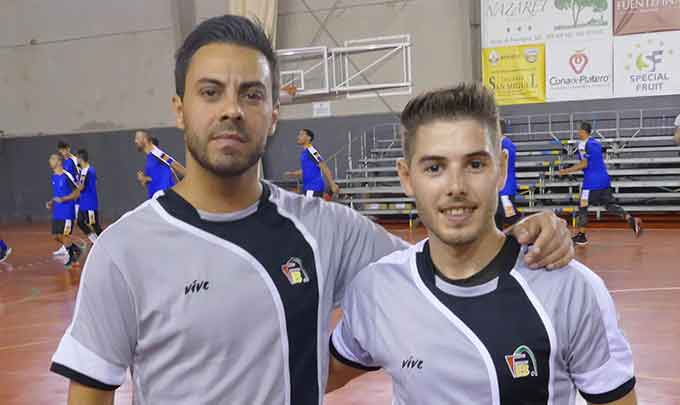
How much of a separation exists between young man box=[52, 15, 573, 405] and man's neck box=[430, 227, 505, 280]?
0.25 feet

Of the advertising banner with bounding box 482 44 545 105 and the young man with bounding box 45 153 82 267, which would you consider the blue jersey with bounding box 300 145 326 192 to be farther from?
the advertising banner with bounding box 482 44 545 105

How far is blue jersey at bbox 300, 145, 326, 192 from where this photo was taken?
1041 cm

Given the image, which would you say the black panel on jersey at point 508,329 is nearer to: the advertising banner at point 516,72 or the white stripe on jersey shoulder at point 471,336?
the white stripe on jersey shoulder at point 471,336

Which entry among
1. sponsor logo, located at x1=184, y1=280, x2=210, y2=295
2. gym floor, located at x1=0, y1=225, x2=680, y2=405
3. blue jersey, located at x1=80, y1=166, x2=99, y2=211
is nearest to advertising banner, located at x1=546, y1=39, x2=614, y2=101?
gym floor, located at x1=0, y1=225, x2=680, y2=405

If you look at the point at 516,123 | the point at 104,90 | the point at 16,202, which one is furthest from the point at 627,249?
the point at 16,202

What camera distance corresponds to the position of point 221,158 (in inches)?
61.4

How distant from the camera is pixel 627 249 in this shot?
8.66 meters

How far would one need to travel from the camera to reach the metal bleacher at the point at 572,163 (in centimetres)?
1188

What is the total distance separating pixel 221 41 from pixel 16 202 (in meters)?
18.5

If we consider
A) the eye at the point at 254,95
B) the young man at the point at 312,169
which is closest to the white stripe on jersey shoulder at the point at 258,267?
the eye at the point at 254,95

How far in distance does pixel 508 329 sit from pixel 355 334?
1.36 ft

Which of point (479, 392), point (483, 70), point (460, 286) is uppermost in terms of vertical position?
point (483, 70)

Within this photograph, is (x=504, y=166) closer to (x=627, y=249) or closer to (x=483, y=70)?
→ (x=627, y=249)

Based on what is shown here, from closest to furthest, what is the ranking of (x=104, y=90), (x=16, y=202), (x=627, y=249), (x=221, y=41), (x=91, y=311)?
(x=91, y=311)
(x=221, y=41)
(x=627, y=249)
(x=104, y=90)
(x=16, y=202)
